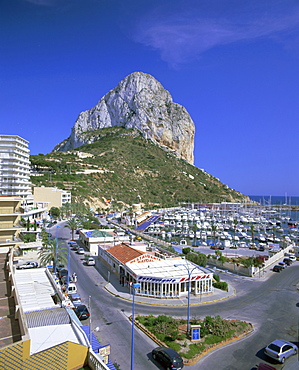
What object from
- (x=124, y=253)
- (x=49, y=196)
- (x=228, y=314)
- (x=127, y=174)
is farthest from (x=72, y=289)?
(x=127, y=174)

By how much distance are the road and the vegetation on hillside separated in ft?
223

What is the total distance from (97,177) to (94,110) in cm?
9910

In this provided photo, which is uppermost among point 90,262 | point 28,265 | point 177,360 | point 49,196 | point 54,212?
point 49,196

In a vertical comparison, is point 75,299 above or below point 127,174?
below

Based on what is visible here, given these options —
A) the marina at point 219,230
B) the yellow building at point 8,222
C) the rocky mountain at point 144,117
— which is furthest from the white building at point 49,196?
the rocky mountain at point 144,117

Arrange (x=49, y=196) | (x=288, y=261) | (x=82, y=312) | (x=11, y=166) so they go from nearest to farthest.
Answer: (x=82, y=312), (x=288, y=261), (x=11, y=166), (x=49, y=196)

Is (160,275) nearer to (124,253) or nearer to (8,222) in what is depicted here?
(124,253)

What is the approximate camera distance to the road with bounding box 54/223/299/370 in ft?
55.6

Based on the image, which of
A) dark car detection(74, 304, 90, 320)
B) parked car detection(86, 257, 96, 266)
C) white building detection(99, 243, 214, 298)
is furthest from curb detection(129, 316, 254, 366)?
parked car detection(86, 257, 96, 266)

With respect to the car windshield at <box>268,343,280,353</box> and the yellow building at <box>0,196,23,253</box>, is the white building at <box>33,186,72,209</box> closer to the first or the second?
the yellow building at <box>0,196,23,253</box>

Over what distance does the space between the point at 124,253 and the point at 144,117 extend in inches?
5737

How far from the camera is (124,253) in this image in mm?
35531

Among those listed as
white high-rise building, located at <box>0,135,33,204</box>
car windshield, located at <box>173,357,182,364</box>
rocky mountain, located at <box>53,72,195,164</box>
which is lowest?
car windshield, located at <box>173,357,182,364</box>

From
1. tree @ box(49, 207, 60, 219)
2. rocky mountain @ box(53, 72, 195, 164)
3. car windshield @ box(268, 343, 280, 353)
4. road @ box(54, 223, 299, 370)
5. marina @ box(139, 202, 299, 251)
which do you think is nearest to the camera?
car windshield @ box(268, 343, 280, 353)
